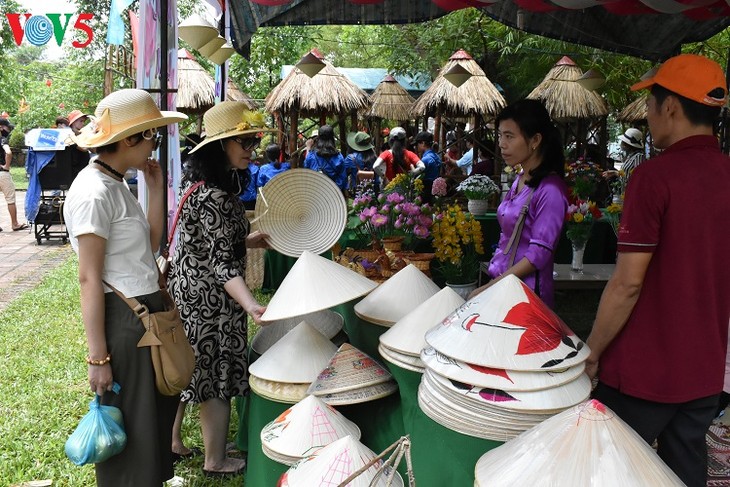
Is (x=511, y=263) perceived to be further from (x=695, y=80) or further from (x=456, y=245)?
(x=456, y=245)

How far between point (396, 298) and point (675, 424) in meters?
1.03

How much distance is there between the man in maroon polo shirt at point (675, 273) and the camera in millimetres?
1782

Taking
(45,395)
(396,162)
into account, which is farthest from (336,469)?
(396,162)

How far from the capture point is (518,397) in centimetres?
155

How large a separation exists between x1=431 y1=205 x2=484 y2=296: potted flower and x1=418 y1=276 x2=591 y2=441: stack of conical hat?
7.73 feet

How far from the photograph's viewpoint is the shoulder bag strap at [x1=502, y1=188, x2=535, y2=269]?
103 inches

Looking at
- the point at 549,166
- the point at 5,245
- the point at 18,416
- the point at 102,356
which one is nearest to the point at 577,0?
the point at 549,166

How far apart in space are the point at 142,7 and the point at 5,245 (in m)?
7.01

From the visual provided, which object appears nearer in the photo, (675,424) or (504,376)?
(504,376)

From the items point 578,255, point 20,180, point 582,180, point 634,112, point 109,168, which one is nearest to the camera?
point 109,168

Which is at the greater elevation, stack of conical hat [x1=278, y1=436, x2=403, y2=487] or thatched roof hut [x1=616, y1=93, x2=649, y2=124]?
thatched roof hut [x1=616, y1=93, x2=649, y2=124]

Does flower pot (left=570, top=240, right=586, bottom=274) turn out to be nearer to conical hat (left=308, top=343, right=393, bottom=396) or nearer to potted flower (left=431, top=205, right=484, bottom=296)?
potted flower (left=431, top=205, right=484, bottom=296)

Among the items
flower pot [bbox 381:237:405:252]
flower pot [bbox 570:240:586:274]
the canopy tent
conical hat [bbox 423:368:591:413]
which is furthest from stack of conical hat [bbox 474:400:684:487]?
flower pot [bbox 570:240:586:274]

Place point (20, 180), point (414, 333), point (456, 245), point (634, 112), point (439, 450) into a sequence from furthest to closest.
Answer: point (20, 180)
point (634, 112)
point (456, 245)
point (414, 333)
point (439, 450)
